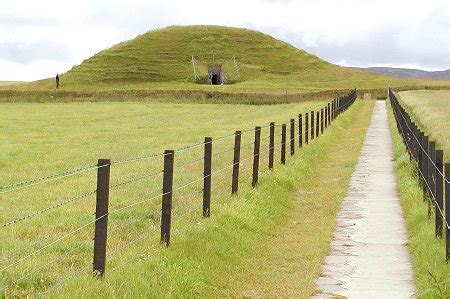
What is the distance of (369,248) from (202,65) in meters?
115

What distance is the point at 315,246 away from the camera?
37.6 feet

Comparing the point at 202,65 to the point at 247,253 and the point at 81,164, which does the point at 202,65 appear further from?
the point at 247,253

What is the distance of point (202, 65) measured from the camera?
125m

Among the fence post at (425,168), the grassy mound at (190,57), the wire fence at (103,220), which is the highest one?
the grassy mound at (190,57)

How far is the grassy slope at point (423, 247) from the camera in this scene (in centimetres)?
839

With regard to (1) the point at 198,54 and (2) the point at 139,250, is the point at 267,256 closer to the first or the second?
(2) the point at 139,250

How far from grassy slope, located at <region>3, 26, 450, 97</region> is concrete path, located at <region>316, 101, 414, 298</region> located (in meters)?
88.9

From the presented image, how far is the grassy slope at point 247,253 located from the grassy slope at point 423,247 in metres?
1.37

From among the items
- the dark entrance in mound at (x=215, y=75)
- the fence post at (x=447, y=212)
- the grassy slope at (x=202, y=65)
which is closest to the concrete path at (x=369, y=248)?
the fence post at (x=447, y=212)

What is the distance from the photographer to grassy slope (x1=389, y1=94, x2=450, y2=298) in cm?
839

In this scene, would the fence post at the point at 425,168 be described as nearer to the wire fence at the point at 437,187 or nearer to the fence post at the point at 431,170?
the wire fence at the point at 437,187

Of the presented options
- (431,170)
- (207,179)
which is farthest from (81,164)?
(431,170)

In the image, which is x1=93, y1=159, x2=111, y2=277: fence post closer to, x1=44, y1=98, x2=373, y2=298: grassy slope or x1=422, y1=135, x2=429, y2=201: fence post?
x1=44, y1=98, x2=373, y2=298: grassy slope

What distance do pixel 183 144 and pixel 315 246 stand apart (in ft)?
58.5
